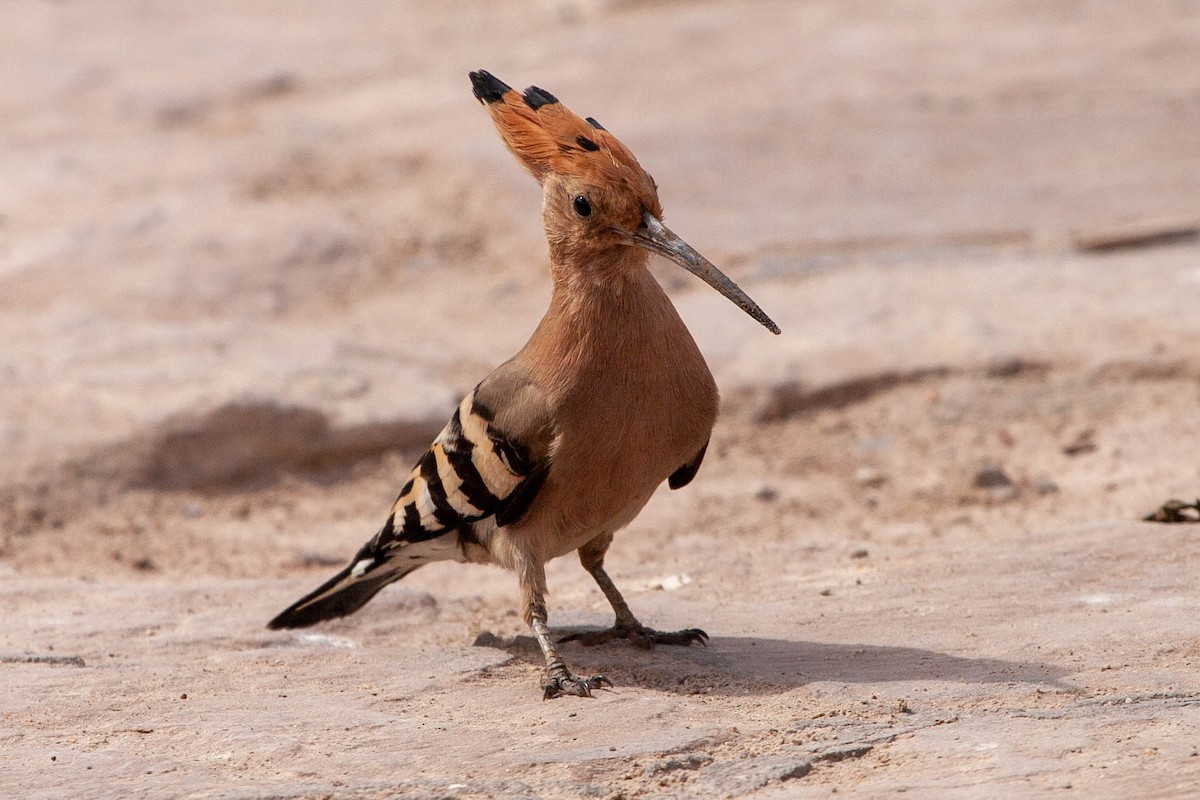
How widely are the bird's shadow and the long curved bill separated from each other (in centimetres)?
82

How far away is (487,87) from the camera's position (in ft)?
13.5

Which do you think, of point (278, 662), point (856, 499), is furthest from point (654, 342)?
point (856, 499)

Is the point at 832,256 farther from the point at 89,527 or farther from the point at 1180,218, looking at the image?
the point at 89,527

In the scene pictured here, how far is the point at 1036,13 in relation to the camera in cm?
1044

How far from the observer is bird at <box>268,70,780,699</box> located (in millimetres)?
3746

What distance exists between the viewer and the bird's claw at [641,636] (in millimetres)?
4020

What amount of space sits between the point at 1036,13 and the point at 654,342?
7.59 metres

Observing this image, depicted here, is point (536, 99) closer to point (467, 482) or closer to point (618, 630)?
point (467, 482)

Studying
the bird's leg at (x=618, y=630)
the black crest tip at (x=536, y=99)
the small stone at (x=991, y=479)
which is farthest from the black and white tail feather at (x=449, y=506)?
the small stone at (x=991, y=479)

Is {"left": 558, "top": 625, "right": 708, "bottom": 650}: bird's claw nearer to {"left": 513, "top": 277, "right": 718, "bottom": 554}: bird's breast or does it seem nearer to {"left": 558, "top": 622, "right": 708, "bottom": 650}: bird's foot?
{"left": 558, "top": 622, "right": 708, "bottom": 650}: bird's foot

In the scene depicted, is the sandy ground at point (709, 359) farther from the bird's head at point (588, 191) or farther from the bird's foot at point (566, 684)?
the bird's head at point (588, 191)

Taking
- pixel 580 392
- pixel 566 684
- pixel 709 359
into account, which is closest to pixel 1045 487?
pixel 709 359

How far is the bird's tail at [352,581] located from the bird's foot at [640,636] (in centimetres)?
45

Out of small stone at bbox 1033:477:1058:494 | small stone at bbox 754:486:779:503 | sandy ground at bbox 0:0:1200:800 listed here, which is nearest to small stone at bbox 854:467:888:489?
sandy ground at bbox 0:0:1200:800
